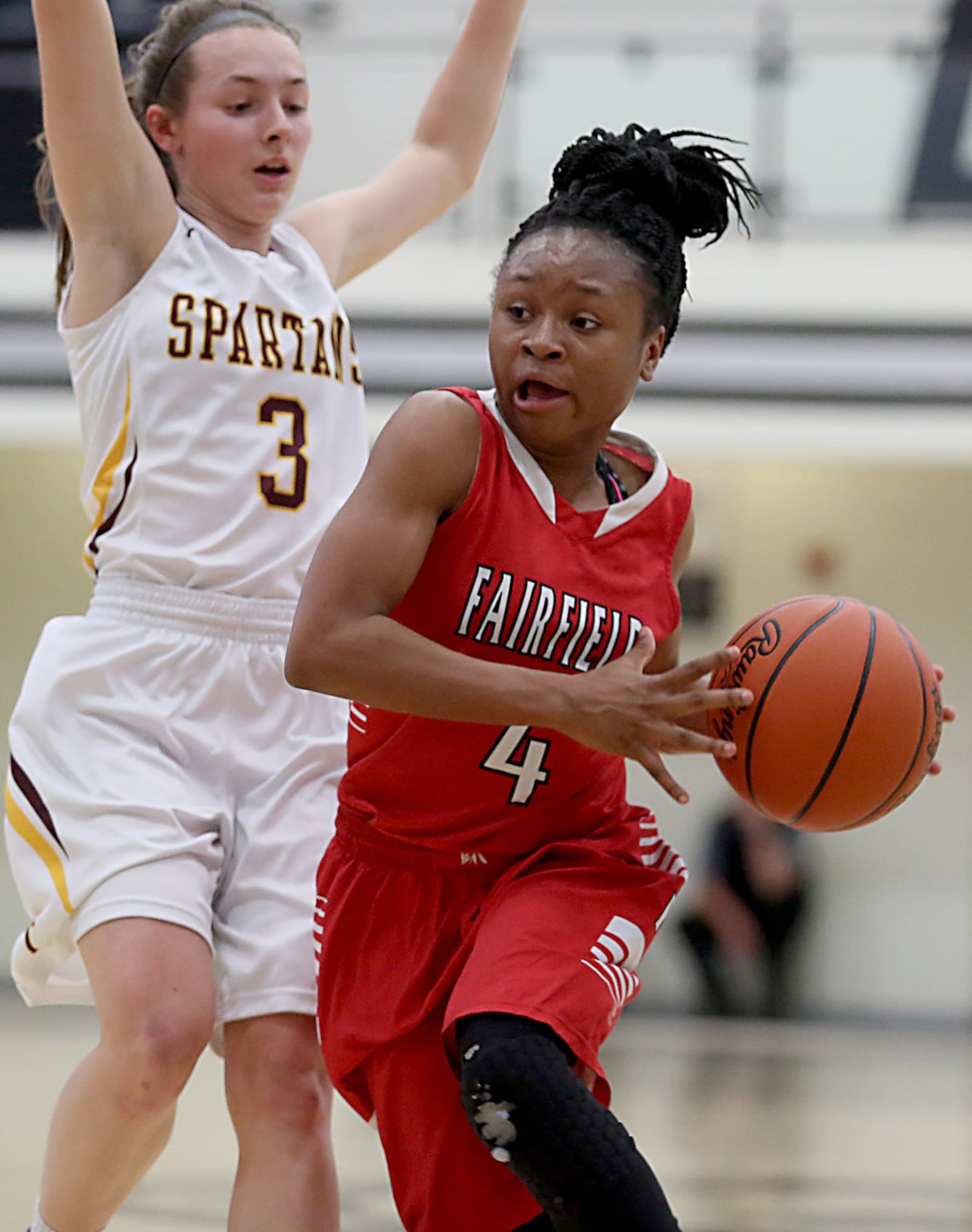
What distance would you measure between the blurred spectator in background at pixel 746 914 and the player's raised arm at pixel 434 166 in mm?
6382

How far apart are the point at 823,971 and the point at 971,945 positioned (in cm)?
85

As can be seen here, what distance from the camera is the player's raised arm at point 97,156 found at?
295cm

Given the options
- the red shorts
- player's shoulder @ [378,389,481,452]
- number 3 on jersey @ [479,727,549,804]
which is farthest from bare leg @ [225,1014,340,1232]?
player's shoulder @ [378,389,481,452]

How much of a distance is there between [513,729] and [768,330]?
6.98 meters

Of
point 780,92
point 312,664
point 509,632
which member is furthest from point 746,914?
point 312,664

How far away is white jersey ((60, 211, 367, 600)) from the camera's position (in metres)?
3.04

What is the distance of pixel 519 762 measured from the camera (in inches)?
103

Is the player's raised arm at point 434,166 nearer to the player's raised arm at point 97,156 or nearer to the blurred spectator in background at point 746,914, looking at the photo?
the player's raised arm at point 97,156

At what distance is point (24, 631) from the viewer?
424 inches

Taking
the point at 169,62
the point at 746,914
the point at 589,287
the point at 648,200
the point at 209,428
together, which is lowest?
the point at 746,914

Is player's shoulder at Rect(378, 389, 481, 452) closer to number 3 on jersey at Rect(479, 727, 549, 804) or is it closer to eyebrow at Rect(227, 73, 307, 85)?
number 3 on jersey at Rect(479, 727, 549, 804)

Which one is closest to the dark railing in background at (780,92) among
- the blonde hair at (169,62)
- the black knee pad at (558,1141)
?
the blonde hair at (169,62)

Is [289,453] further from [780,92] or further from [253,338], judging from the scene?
[780,92]

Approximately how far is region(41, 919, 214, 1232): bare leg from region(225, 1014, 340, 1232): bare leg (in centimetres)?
9
